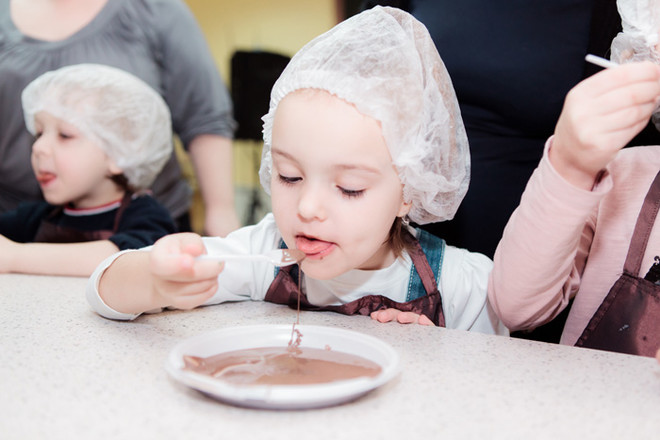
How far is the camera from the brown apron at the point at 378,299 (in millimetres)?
1180

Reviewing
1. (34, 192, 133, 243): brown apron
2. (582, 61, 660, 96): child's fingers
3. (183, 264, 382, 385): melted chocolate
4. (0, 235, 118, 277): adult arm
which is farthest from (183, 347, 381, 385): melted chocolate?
(34, 192, 133, 243): brown apron

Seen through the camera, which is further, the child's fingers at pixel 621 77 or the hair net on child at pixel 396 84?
the hair net on child at pixel 396 84

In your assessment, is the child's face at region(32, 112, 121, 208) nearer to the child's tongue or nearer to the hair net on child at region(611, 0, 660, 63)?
the child's tongue

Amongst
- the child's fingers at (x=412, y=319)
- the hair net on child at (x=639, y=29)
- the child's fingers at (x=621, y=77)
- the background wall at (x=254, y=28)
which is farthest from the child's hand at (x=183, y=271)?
the background wall at (x=254, y=28)

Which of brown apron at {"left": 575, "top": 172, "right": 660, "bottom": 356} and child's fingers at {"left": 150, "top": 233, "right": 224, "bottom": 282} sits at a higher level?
child's fingers at {"left": 150, "top": 233, "right": 224, "bottom": 282}

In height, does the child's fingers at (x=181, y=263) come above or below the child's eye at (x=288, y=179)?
below

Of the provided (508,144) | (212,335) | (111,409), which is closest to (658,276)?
(508,144)

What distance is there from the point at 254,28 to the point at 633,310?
Answer: 3963 mm

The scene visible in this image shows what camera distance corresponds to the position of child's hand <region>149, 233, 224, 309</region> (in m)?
0.84

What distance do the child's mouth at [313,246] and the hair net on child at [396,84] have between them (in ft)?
0.58

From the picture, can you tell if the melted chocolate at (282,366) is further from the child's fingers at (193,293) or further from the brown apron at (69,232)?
the brown apron at (69,232)

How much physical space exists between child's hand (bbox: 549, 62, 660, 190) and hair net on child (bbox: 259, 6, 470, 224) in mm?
262

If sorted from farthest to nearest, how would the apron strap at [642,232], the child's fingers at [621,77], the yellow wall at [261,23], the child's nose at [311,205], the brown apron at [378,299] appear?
the yellow wall at [261,23]
the brown apron at [378,299]
the apron strap at [642,232]
the child's nose at [311,205]
the child's fingers at [621,77]

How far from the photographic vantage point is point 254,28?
4.54m
